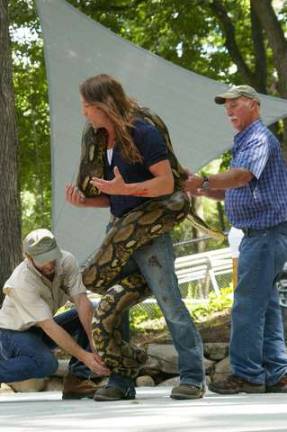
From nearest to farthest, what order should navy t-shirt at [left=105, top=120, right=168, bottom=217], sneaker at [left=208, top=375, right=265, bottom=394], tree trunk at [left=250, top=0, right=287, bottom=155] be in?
navy t-shirt at [left=105, top=120, right=168, bottom=217] → sneaker at [left=208, top=375, right=265, bottom=394] → tree trunk at [left=250, top=0, right=287, bottom=155]

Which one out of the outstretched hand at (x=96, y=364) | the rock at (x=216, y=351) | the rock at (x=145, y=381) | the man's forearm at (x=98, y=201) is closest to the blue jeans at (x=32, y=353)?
the outstretched hand at (x=96, y=364)

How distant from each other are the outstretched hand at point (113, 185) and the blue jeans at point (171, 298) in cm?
39

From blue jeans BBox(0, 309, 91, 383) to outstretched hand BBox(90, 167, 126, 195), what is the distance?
1.32 m

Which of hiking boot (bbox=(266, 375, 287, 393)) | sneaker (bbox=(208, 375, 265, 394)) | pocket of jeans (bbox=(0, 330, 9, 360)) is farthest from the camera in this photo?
pocket of jeans (bbox=(0, 330, 9, 360))

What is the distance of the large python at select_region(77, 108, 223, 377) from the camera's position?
20.3 feet

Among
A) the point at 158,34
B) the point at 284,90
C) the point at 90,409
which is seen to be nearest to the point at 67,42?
the point at 284,90

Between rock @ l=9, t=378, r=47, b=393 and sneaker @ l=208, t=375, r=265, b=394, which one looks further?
rock @ l=9, t=378, r=47, b=393

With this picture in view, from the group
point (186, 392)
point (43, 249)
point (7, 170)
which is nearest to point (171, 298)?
point (186, 392)

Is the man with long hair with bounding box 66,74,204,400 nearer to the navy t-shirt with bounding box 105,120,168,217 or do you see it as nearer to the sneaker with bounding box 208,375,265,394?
the navy t-shirt with bounding box 105,120,168,217

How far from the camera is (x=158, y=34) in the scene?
20.1 m

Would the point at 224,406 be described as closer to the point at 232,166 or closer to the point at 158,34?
the point at 232,166

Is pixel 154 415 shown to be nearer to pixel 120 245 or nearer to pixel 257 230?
pixel 120 245

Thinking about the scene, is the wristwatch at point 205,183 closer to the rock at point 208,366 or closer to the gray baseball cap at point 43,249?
the gray baseball cap at point 43,249

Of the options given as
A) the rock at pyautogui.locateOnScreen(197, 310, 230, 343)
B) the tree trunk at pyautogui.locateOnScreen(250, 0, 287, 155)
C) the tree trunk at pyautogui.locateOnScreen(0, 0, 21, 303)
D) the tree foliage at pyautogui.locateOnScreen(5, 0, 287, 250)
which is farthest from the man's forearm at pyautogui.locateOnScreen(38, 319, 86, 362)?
the tree foliage at pyautogui.locateOnScreen(5, 0, 287, 250)
